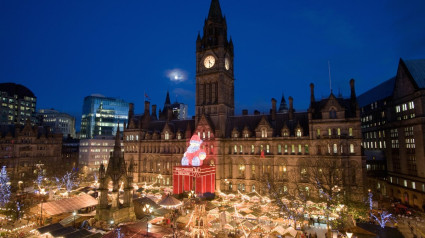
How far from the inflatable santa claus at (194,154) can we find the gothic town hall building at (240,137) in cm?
540

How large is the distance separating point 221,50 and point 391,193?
53297mm

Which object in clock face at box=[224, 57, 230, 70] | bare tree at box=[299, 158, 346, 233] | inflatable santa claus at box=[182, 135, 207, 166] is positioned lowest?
bare tree at box=[299, 158, 346, 233]

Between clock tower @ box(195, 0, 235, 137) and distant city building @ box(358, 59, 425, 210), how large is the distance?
36.9 m

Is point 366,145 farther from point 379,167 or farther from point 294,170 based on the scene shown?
point 294,170

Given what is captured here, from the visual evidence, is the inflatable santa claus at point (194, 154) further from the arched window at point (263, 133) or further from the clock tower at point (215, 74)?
the arched window at point (263, 133)

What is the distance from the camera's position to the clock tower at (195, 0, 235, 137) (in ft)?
199

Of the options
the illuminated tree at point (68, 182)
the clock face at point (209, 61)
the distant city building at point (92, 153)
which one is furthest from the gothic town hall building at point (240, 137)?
the distant city building at point (92, 153)

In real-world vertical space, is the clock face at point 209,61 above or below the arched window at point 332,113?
above

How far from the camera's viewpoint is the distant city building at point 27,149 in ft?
241

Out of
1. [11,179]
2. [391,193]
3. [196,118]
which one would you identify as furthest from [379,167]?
[11,179]

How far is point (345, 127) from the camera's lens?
46375mm

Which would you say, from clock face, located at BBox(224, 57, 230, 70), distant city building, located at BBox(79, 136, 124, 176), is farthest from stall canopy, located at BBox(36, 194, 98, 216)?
distant city building, located at BBox(79, 136, 124, 176)

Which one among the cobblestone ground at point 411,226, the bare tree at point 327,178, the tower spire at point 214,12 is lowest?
the cobblestone ground at point 411,226

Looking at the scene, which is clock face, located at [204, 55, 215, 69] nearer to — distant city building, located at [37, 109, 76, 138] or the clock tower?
the clock tower
